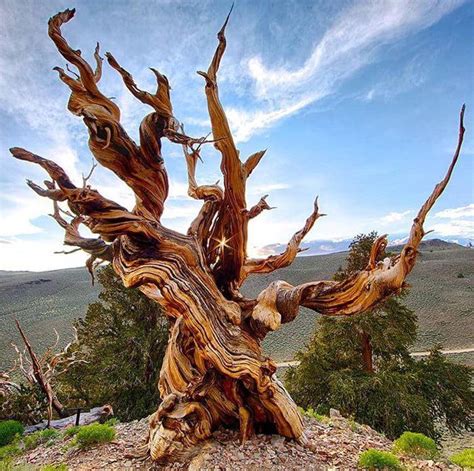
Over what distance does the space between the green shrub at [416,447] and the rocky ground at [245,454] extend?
0.22m

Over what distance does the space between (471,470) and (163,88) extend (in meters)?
5.74

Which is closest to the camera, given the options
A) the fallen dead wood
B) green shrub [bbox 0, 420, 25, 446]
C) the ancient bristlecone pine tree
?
the ancient bristlecone pine tree

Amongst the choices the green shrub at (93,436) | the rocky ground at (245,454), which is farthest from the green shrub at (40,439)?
the green shrub at (93,436)

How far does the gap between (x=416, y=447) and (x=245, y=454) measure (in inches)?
88.1

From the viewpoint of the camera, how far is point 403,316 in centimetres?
1012

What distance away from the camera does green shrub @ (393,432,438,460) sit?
14.4ft

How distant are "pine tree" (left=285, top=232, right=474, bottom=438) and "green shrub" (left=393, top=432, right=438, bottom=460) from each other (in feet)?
15.2

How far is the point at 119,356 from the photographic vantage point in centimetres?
996

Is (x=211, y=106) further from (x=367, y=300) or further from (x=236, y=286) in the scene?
(x=367, y=300)

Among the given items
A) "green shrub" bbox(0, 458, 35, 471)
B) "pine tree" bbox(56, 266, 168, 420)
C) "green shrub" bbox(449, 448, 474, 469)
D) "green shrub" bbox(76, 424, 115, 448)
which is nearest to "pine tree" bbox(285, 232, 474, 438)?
"pine tree" bbox(56, 266, 168, 420)

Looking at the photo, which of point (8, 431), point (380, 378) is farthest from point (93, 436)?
point (380, 378)

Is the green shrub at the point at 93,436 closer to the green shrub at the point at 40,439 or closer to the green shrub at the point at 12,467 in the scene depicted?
the green shrub at the point at 12,467

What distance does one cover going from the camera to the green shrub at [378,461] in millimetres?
3915

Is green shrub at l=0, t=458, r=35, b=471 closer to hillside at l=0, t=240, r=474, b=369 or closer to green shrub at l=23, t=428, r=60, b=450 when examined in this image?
green shrub at l=23, t=428, r=60, b=450
